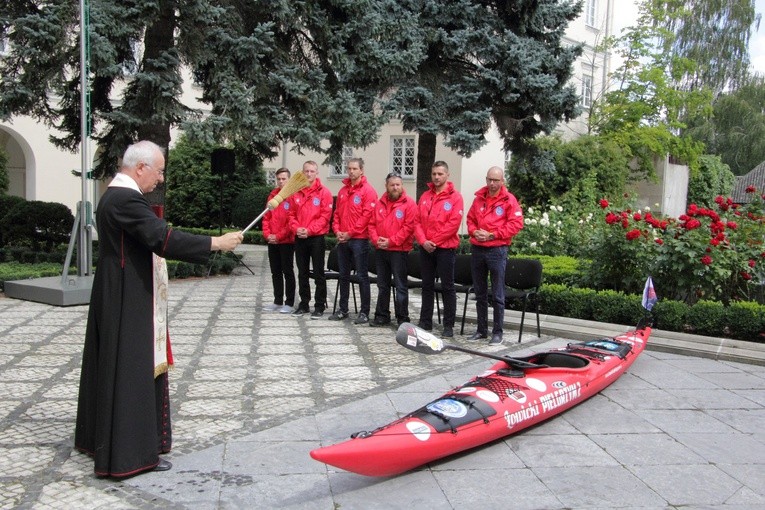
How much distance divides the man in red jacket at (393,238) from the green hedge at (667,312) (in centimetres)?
212

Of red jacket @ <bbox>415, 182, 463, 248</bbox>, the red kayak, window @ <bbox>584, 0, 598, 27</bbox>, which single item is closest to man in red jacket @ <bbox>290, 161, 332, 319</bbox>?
red jacket @ <bbox>415, 182, 463, 248</bbox>

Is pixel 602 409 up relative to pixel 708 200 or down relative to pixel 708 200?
down

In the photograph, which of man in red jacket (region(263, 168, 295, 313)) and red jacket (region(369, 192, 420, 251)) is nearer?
red jacket (region(369, 192, 420, 251))

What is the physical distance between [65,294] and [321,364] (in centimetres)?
501

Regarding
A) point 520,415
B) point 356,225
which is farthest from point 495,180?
point 520,415

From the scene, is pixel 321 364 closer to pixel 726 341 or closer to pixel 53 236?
pixel 726 341

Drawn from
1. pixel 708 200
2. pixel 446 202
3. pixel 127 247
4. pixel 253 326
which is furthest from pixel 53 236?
pixel 708 200

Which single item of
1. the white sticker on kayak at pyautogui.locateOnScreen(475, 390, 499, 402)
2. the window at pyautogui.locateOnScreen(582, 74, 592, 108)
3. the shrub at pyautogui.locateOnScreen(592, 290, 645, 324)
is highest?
the window at pyautogui.locateOnScreen(582, 74, 592, 108)

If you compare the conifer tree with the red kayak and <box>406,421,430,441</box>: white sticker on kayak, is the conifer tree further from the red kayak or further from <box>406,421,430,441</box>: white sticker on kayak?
<box>406,421,430,441</box>: white sticker on kayak

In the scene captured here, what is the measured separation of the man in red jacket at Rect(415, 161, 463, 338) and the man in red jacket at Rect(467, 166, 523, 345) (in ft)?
0.83

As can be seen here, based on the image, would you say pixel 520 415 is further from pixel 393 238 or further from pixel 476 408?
pixel 393 238

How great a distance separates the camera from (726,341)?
8.10 metres

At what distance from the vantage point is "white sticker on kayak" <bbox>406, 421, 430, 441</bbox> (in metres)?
4.35

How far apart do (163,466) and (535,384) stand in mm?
2718
